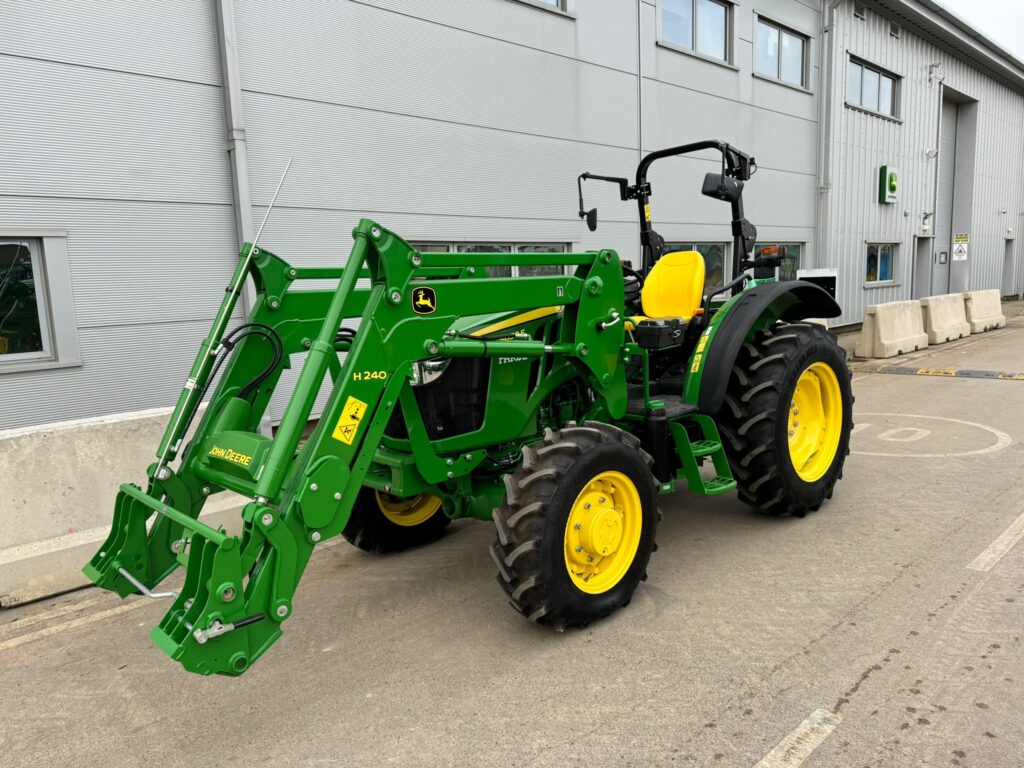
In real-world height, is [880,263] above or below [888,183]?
below

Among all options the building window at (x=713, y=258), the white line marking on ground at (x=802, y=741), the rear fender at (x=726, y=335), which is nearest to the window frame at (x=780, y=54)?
the building window at (x=713, y=258)

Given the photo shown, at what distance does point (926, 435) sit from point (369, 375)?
6.08 m

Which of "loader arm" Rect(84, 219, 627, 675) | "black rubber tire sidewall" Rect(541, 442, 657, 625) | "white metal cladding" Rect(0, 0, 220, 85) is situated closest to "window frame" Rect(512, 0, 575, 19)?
"white metal cladding" Rect(0, 0, 220, 85)

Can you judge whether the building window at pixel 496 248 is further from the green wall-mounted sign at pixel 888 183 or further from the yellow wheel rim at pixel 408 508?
the green wall-mounted sign at pixel 888 183

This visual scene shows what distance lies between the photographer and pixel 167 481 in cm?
343

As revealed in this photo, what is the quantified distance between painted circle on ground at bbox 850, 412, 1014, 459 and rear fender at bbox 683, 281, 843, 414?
2267 mm

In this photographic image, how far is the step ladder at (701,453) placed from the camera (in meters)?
4.34

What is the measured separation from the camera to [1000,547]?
4.27 metres

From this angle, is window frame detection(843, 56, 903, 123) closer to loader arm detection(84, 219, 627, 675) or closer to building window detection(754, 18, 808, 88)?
A: building window detection(754, 18, 808, 88)

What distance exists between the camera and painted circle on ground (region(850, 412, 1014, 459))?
21.2 feet

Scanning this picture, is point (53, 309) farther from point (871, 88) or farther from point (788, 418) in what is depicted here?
point (871, 88)

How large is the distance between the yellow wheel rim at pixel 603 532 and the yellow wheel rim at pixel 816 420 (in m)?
1.90

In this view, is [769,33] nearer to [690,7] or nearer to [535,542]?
[690,7]

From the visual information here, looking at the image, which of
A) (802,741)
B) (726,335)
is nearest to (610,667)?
(802,741)
